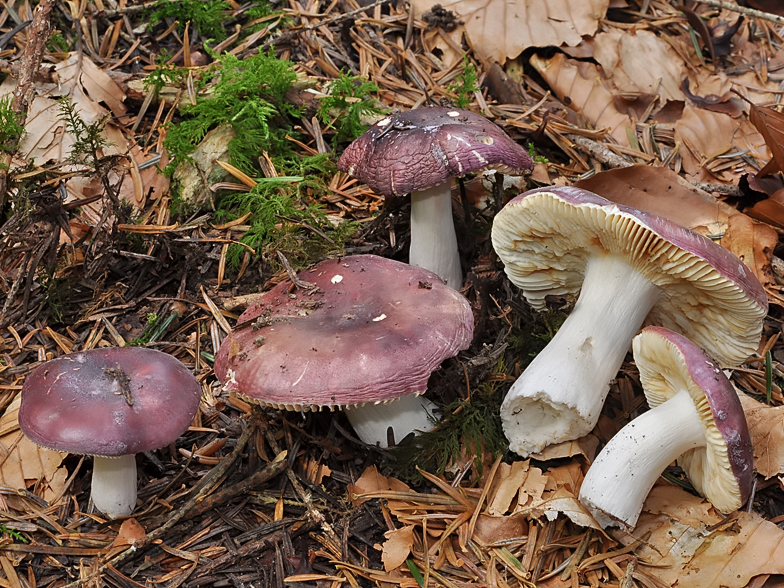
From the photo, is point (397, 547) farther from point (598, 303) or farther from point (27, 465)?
point (27, 465)

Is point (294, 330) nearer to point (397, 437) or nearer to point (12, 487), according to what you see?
point (397, 437)

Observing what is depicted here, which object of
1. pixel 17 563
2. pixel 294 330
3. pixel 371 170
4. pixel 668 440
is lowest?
pixel 17 563

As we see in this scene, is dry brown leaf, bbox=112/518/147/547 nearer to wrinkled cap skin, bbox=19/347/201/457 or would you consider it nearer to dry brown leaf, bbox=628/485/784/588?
wrinkled cap skin, bbox=19/347/201/457

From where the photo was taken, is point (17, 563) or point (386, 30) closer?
point (17, 563)

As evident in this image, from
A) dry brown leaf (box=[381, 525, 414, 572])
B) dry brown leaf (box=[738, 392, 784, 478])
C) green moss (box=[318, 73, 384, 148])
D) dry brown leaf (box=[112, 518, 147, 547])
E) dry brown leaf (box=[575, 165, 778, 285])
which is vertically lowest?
dry brown leaf (box=[112, 518, 147, 547])

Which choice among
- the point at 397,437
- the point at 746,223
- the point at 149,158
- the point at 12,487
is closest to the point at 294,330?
the point at 397,437

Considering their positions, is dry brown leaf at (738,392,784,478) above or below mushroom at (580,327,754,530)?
below

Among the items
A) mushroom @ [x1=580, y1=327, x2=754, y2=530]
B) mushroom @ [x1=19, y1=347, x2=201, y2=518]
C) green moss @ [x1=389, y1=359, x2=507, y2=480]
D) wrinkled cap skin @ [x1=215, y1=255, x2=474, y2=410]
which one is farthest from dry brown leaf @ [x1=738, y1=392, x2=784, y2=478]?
mushroom @ [x1=19, y1=347, x2=201, y2=518]

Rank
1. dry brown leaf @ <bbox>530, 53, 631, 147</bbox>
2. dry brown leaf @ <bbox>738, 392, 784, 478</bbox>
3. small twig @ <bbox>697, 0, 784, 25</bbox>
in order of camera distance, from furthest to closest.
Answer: dry brown leaf @ <bbox>530, 53, 631, 147</bbox>
small twig @ <bbox>697, 0, 784, 25</bbox>
dry brown leaf @ <bbox>738, 392, 784, 478</bbox>
